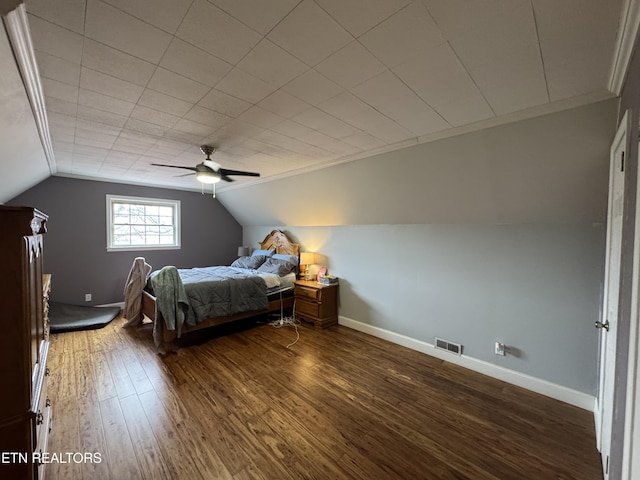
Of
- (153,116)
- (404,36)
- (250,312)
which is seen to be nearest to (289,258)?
(250,312)

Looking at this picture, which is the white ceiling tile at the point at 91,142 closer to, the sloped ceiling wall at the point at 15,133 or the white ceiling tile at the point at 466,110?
the sloped ceiling wall at the point at 15,133

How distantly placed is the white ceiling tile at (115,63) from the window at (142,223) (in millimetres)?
4040

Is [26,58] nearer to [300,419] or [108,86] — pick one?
[108,86]

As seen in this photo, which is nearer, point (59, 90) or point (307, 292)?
point (59, 90)

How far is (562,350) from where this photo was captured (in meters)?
2.43

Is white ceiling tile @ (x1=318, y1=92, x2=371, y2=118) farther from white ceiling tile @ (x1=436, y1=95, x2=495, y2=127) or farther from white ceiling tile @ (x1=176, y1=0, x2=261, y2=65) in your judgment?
white ceiling tile @ (x1=176, y1=0, x2=261, y2=65)

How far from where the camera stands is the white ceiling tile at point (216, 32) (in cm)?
119

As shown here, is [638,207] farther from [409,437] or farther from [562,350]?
[562,350]

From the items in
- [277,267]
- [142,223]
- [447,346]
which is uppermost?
[142,223]

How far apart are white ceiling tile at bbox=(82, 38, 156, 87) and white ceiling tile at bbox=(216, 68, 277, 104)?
0.42 meters

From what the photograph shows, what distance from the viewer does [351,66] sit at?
155 centimetres

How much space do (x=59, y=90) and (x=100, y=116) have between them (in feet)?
1.36

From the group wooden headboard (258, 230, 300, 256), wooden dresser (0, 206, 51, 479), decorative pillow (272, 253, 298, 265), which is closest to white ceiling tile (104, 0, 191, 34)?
wooden dresser (0, 206, 51, 479)

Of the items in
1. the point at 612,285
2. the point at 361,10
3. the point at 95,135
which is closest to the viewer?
the point at 361,10
